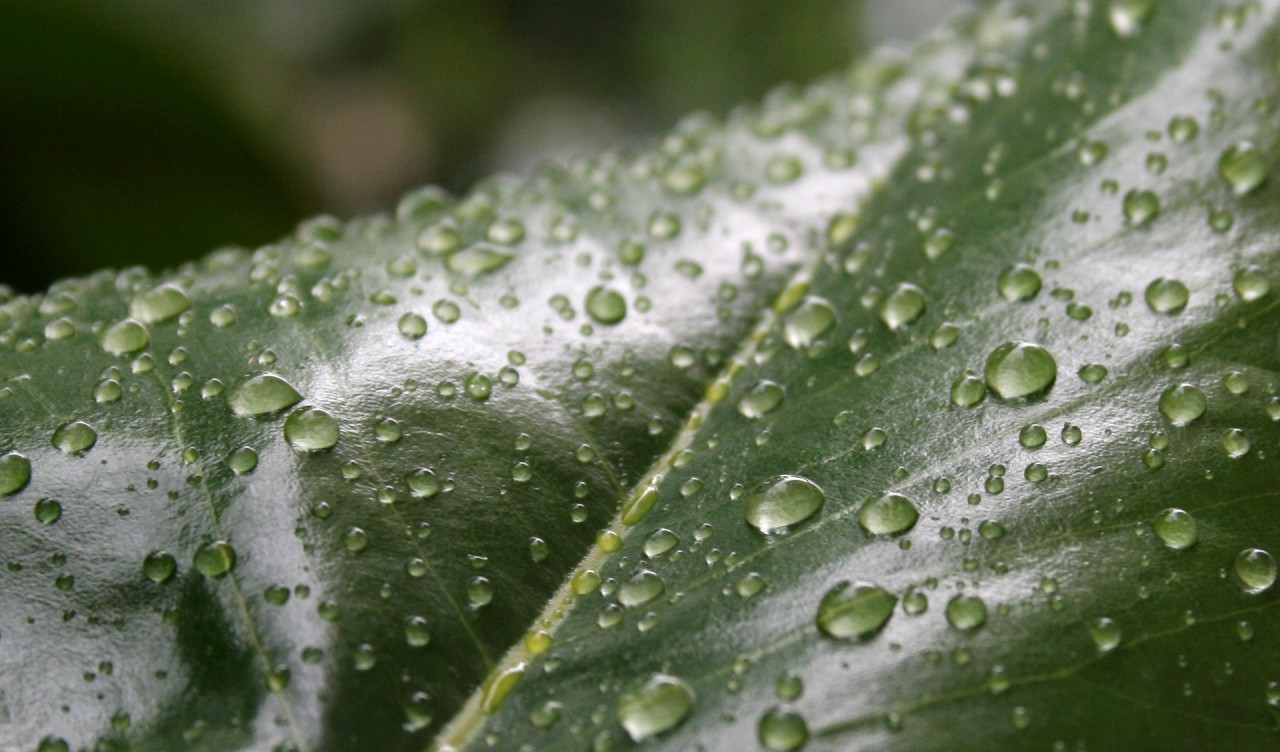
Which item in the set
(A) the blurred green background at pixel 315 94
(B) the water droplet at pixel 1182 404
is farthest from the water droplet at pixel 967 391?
(A) the blurred green background at pixel 315 94

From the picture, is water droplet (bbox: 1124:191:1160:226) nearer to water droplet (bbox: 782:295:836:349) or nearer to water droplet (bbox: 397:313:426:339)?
water droplet (bbox: 782:295:836:349)

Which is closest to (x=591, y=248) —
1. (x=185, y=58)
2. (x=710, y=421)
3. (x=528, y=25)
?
(x=710, y=421)

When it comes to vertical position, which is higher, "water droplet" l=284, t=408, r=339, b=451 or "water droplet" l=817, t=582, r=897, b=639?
"water droplet" l=284, t=408, r=339, b=451

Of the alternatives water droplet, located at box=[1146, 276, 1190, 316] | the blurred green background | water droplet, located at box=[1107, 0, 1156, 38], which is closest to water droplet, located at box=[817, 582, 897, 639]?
water droplet, located at box=[1146, 276, 1190, 316]

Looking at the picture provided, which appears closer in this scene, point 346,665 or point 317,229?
point 346,665

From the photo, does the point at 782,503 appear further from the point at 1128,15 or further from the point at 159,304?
the point at 1128,15

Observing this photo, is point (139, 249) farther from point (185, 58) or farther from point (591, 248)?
point (591, 248)
